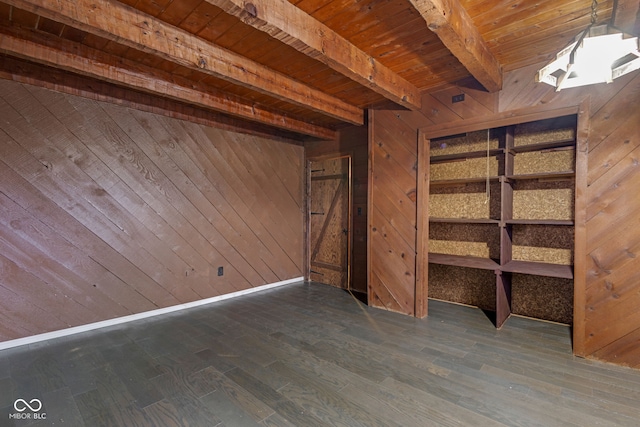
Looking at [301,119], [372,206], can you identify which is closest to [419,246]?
[372,206]

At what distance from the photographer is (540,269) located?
9.33ft

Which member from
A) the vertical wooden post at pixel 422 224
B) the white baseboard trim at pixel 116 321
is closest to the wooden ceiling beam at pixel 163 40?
the vertical wooden post at pixel 422 224

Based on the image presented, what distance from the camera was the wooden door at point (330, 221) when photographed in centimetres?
459

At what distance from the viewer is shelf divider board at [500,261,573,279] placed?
8.73ft

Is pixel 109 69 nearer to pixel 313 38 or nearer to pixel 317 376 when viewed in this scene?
pixel 313 38

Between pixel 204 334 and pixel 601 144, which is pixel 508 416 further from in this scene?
pixel 204 334

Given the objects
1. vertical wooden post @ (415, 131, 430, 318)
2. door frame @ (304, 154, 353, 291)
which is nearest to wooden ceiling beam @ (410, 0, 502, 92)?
vertical wooden post @ (415, 131, 430, 318)

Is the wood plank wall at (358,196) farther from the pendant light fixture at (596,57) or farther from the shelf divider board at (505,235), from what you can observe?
the pendant light fixture at (596,57)

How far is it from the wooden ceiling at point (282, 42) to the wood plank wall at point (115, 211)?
416mm

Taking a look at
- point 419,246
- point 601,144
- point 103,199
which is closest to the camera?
point 601,144

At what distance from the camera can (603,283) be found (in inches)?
93.0

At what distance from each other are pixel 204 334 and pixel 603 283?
3.46 metres

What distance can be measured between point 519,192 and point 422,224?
1.14m

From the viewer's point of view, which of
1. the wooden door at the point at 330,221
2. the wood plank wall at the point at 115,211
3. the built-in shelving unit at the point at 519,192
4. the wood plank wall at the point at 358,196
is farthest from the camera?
the wooden door at the point at 330,221
